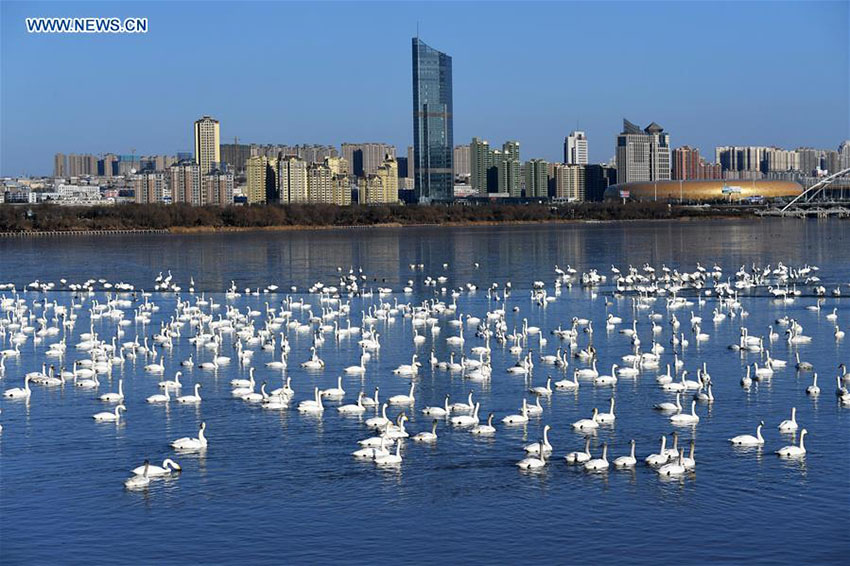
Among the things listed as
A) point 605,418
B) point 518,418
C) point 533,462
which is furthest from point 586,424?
point 533,462

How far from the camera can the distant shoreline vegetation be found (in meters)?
146

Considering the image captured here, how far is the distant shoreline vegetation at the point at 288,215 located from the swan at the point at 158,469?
12356 centimetres

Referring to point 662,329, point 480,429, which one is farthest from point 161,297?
point 480,429

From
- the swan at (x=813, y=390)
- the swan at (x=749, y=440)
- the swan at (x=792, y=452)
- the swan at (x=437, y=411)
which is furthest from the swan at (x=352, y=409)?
the swan at (x=813, y=390)

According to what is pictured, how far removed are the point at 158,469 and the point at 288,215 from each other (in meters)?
138

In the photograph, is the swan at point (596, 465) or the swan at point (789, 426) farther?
the swan at point (789, 426)

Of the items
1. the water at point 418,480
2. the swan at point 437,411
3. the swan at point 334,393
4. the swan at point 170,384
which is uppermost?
the swan at point 170,384

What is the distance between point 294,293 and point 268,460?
1291 inches

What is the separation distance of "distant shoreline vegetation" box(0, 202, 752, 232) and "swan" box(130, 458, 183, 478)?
12356cm

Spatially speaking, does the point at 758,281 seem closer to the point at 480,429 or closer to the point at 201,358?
the point at 201,358

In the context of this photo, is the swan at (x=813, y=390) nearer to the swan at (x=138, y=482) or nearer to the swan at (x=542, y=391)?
the swan at (x=542, y=391)

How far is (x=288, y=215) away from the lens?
15900 centimetres

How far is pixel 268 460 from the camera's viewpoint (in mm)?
23281

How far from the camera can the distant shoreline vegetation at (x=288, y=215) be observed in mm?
146125
